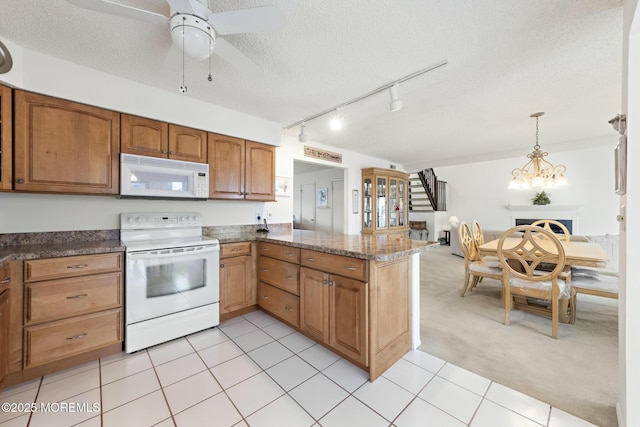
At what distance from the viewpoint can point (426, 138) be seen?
4.05m

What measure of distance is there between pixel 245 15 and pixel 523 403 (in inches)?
107

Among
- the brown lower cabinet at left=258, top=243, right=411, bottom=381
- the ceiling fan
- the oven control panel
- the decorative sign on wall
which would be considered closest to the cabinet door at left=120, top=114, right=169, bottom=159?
the oven control panel

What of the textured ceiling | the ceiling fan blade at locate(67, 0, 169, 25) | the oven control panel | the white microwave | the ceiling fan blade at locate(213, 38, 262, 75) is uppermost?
the textured ceiling

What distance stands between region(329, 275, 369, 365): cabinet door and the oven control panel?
183cm

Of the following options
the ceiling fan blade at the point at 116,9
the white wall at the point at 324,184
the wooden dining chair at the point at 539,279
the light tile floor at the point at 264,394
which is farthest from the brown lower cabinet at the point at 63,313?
the white wall at the point at 324,184

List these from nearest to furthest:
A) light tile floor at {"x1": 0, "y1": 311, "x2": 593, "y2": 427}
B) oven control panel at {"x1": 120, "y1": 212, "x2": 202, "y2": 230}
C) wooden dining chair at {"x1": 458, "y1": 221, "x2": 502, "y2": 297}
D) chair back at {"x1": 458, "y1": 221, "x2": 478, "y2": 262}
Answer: light tile floor at {"x1": 0, "y1": 311, "x2": 593, "y2": 427} < oven control panel at {"x1": 120, "y1": 212, "x2": 202, "y2": 230} < wooden dining chair at {"x1": 458, "y1": 221, "x2": 502, "y2": 297} < chair back at {"x1": 458, "y1": 221, "x2": 478, "y2": 262}

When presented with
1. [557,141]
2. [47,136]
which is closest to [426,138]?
[557,141]

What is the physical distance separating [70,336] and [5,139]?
1.50 meters

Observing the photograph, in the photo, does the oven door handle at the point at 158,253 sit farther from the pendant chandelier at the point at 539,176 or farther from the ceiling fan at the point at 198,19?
the pendant chandelier at the point at 539,176

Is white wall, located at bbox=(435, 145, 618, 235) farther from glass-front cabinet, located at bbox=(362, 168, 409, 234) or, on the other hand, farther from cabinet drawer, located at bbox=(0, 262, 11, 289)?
cabinet drawer, located at bbox=(0, 262, 11, 289)

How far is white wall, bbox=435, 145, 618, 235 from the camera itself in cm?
606

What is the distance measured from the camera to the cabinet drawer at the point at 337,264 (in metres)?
1.74

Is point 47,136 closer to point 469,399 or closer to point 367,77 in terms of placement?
point 367,77

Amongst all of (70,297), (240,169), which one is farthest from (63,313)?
(240,169)
